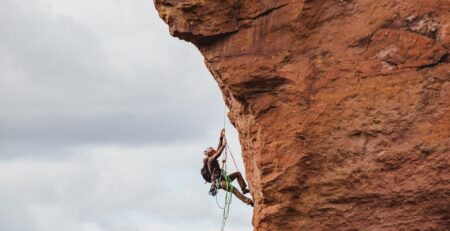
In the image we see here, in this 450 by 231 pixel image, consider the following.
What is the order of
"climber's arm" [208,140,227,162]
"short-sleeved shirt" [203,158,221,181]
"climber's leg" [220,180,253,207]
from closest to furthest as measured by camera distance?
"climber's arm" [208,140,227,162] → "short-sleeved shirt" [203,158,221,181] → "climber's leg" [220,180,253,207]

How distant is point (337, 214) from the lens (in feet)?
70.3

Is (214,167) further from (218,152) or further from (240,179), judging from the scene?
(240,179)

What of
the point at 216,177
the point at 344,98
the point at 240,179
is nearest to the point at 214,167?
the point at 216,177

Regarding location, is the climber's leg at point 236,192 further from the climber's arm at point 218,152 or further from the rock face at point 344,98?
the rock face at point 344,98

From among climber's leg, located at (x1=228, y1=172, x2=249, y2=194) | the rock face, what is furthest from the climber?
Result: the rock face

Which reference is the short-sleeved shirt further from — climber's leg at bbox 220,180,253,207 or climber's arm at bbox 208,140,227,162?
climber's leg at bbox 220,180,253,207

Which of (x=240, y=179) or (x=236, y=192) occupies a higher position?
(x=240, y=179)

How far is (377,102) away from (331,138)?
1203mm

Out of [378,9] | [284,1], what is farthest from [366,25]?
[284,1]

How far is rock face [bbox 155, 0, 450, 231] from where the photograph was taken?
2092cm

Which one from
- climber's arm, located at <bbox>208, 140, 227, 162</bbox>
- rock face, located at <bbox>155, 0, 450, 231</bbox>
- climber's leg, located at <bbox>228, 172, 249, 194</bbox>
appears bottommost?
rock face, located at <bbox>155, 0, 450, 231</bbox>

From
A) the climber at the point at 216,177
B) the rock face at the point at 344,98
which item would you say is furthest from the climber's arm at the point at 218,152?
the rock face at the point at 344,98

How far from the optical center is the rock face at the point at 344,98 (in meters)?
20.9

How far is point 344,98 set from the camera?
2108 cm
